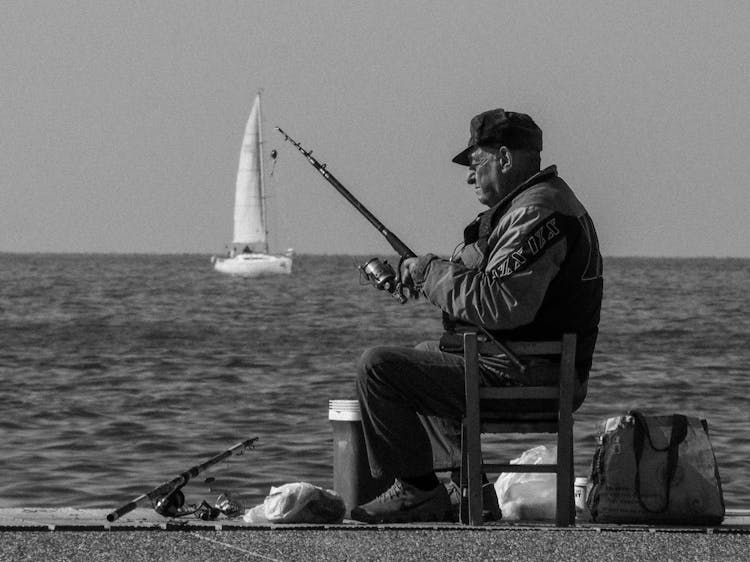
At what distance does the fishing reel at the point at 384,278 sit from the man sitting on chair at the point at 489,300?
10 cm

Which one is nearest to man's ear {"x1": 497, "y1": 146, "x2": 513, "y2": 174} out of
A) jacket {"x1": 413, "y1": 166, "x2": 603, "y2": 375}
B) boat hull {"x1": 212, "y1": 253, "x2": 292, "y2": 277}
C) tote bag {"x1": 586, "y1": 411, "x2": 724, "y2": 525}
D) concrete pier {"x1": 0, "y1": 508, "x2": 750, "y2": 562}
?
jacket {"x1": 413, "y1": 166, "x2": 603, "y2": 375}

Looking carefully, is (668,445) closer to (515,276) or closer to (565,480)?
(565,480)

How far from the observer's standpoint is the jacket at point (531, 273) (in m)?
5.94

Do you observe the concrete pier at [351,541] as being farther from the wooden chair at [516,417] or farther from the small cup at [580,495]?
the small cup at [580,495]

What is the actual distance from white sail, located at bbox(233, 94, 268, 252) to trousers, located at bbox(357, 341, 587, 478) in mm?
64886

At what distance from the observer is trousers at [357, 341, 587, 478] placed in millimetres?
6105

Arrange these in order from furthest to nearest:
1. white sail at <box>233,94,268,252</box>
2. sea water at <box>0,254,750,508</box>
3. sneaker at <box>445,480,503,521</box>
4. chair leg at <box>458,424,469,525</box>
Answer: white sail at <box>233,94,268,252</box> < sea water at <box>0,254,750,508</box> < sneaker at <box>445,480,503,521</box> < chair leg at <box>458,424,469,525</box>

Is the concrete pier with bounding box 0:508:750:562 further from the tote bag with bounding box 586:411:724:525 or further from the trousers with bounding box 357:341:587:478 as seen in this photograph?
the trousers with bounding box 357:341:587:478

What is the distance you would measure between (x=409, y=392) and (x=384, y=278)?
0.54 metres

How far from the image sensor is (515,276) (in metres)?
5.93

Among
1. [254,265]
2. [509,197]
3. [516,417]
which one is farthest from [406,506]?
[254,265]

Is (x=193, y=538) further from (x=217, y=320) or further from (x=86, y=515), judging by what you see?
(x=217, y=320)

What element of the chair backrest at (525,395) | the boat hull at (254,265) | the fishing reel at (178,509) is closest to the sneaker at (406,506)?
the chair backrest at (525,395)

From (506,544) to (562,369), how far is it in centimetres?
73
